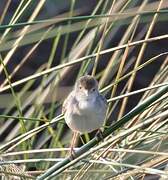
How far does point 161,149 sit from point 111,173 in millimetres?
157

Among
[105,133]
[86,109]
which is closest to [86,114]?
[86,109]

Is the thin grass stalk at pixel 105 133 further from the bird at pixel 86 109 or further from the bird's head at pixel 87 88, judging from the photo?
the bird's head at pixel 87 88

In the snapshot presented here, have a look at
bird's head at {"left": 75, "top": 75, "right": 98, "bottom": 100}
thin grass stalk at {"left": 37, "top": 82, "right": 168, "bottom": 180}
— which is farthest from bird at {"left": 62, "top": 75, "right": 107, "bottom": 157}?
thin grass stalk at {"left": 37, "top": 82, "right": 168, "bottom": 180}

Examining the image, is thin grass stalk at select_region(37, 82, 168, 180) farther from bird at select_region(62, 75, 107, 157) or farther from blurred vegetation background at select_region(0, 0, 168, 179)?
bird at select_region(62, 75, 107, 157)

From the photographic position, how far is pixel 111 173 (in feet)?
6.84

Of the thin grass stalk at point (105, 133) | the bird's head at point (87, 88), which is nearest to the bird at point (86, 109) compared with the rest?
the bird's head at point (87, 88)

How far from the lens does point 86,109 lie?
2287 mm

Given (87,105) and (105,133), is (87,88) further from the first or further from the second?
(105,133)

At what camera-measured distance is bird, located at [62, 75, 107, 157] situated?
2.24m

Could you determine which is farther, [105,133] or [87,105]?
[87,105]

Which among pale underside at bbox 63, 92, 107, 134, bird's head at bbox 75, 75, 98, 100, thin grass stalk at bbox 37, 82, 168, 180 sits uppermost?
bird's head at bbox 75, 75, 98, 100


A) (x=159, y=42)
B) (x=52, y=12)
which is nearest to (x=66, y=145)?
(x=52, y=12)

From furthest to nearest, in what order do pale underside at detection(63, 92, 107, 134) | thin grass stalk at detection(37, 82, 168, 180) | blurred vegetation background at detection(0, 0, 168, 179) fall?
pale underside at detection(63, 92, 107, 134), blurred vegetation background at detection(0, 0, 168, 179), thin grass stalk at detection(37, 82, 168, 180)

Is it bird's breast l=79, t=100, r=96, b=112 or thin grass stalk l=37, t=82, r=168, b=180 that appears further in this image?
bird's breast l=79, t=100, r=96, b=112
